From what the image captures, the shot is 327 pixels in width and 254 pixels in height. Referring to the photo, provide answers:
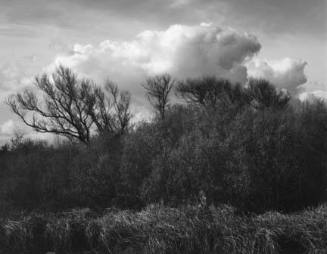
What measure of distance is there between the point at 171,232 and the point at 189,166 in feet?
20.7

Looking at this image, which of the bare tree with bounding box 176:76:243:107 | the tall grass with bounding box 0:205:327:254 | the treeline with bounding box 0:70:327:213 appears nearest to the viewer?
the tall grass with bounding box 0:205:327:254

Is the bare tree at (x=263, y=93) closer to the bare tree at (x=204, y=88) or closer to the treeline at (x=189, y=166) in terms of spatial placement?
the bare tree at (x=204, y=88)

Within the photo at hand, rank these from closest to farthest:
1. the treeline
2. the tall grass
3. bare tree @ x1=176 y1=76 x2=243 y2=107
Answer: the tall grass
the treeline
bare tree @ x1=176 y1=76 x2=243 y2=107

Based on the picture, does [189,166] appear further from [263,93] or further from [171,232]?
[263,93]

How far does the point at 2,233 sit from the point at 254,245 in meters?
8.20

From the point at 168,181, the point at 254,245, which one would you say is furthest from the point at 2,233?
the point at 254,245

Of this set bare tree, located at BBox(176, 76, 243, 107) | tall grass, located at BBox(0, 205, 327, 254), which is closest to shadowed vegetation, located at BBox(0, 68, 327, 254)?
tall grass, located at BBox(0, 205, 327, 254)

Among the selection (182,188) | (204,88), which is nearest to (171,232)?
(182,188)

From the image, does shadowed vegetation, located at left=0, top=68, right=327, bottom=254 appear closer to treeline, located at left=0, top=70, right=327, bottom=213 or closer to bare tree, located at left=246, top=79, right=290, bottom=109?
treeline, located at left=0, top=70, right=327, bottom=213

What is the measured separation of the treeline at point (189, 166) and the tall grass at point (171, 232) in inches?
120

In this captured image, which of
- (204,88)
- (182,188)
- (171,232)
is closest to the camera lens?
(171,232)

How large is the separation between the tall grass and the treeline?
3.05 meters

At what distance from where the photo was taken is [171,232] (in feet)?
40.0

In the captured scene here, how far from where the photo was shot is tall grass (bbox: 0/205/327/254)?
11383mm
